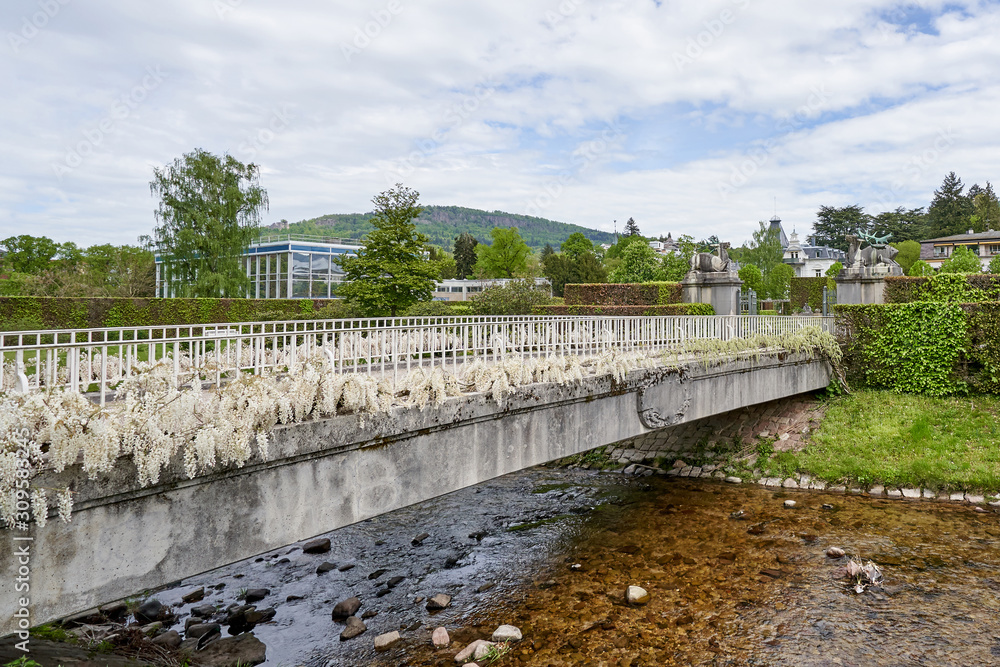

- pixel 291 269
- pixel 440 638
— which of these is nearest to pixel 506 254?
pixel 291 269

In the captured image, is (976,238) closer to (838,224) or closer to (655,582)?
(838,224)

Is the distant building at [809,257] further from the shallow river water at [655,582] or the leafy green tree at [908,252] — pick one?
the shallow river water at [655,582]

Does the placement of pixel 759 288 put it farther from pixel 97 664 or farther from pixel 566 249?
pixel 97 664

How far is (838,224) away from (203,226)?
75644mm

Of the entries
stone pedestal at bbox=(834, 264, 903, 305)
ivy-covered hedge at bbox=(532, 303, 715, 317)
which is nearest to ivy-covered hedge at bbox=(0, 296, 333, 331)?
ivy-covered hedge at bbox=(532, 303, 715, 317)

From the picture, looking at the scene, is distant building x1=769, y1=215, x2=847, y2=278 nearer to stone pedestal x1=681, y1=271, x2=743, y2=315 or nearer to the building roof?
the building roof

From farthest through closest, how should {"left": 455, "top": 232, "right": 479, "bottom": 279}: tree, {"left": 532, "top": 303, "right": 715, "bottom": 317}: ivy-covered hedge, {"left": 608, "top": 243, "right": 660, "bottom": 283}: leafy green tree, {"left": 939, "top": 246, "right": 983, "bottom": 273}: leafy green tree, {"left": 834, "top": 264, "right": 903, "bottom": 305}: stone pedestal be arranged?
{"left": 455, "top": 232, "right": 479, "bottom": 279}: tree < {"left": 608, "top": 243, "right": 660, "bottom": 283}: leafy green tree < {"left": 939, "top": 246, "right": 983, "bottom": 273}: leafy green tree < {"left": 834, "top": 264, "right": 903, "bottom": 305}: stone pedestal < {"left": 532, "top": 303, "right": 715, "bottom": 317}: ivy-covered hedge

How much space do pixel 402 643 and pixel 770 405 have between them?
1297 cm

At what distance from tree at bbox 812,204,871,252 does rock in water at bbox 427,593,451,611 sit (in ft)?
266

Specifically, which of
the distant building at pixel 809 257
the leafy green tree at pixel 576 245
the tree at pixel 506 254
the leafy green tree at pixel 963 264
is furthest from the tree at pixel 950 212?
the tree at pixel 506 254

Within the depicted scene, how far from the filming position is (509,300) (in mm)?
24453

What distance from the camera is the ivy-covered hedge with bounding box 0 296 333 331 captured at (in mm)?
23000

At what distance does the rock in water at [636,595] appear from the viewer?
316 inches

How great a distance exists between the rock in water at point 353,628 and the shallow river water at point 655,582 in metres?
0.09
